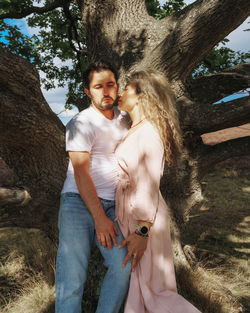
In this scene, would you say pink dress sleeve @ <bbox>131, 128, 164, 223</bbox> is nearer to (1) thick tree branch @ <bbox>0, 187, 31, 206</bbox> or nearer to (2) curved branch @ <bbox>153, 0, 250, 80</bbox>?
(1) thick tree branch @ <bbox>0, 187, 31, 206</bbox>

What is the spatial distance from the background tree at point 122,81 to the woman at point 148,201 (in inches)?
40.0

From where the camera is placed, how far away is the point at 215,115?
3.30 m

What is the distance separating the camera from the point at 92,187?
6.91ft

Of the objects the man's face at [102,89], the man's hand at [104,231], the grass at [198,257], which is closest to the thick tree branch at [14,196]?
the grass at [198,257]

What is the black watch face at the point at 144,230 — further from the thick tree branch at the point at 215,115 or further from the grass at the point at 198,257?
the thick tree branch at the point at 215,115

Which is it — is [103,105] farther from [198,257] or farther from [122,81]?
[198,257]

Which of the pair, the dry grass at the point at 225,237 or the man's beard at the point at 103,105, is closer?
the man's beard at the point at 103,105

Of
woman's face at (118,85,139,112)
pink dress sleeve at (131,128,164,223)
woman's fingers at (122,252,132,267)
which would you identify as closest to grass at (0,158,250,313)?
woman's fingers at (122,252,132,267)

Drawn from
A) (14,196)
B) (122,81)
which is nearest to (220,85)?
(122,81)

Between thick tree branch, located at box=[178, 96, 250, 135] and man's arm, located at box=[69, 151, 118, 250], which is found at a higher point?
thick tree branch, located at box=[178, 96, 250, 135]

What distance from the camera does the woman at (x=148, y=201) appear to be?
205 cm

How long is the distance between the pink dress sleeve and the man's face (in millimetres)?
587

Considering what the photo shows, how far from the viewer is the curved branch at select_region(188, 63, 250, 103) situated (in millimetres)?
4043

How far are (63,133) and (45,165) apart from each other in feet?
1.46
